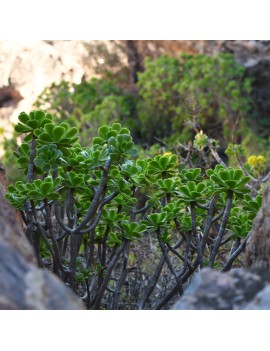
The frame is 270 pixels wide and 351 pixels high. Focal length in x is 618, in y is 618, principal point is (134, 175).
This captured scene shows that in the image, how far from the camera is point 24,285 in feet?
3.45

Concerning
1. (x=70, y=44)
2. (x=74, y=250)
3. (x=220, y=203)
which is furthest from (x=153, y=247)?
(x=70, y=44)

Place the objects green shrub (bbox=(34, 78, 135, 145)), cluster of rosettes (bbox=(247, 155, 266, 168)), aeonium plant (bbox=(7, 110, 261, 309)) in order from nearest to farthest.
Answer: aeonium plant (bbox=(7, 110, 261, 309))
cluster of rosettes (bbox=(247, 155, 266, 168))
green shrub (bbox=(34, 78, 135, 145))

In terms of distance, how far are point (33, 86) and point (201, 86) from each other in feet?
9.07

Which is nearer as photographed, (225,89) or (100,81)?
→ (225,89)

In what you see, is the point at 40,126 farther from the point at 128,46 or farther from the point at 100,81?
the point at 128,46

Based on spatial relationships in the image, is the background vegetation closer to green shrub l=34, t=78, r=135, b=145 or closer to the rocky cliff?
green shrub l=34, t=78, r=135, b=145

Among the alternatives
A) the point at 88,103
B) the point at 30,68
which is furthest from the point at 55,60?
the point at 88,103

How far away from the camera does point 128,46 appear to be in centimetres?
1075

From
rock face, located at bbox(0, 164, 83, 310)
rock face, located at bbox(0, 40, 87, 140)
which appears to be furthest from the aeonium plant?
rock face, located at bbox(0, 40, 87, 140)

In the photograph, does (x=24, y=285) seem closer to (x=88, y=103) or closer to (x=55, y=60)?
(x=88, y=103)

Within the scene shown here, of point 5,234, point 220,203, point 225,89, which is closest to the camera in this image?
point 5,234

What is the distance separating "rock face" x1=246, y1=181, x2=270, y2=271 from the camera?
156 cm

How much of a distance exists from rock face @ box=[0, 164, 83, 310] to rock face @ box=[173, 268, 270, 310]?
0.75 feet

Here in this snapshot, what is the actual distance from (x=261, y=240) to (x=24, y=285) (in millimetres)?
747
